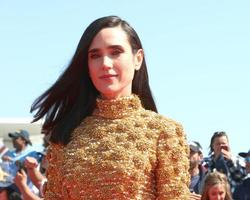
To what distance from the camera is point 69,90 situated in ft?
12.4

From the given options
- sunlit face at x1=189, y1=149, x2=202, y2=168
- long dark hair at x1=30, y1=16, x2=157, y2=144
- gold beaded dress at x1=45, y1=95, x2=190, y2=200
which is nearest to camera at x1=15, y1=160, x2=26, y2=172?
sunlit face at x1=189, y1=149, x2=202, y2=168

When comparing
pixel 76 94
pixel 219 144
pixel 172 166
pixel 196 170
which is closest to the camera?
pixel 172 166

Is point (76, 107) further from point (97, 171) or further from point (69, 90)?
point (97, 171)

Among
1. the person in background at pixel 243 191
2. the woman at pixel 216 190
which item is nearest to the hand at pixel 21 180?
the woman at pixel 216 190

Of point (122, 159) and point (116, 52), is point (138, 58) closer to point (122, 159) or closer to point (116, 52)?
point (116, 52)

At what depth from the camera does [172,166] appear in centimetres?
347

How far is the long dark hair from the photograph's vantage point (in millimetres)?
3656

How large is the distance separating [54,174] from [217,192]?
4.05m

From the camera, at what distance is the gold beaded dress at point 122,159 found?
3.45 m

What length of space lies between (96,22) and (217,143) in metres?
5.73

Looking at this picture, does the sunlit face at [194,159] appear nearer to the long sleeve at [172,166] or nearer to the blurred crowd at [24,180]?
the blurred crowd at [24,180]

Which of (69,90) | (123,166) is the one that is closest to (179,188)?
(123,166)

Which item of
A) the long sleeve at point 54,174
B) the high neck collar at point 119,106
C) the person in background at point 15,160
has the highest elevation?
the high neck collar at point 119,106

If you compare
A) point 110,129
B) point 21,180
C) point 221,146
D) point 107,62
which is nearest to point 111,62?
point 107,62
